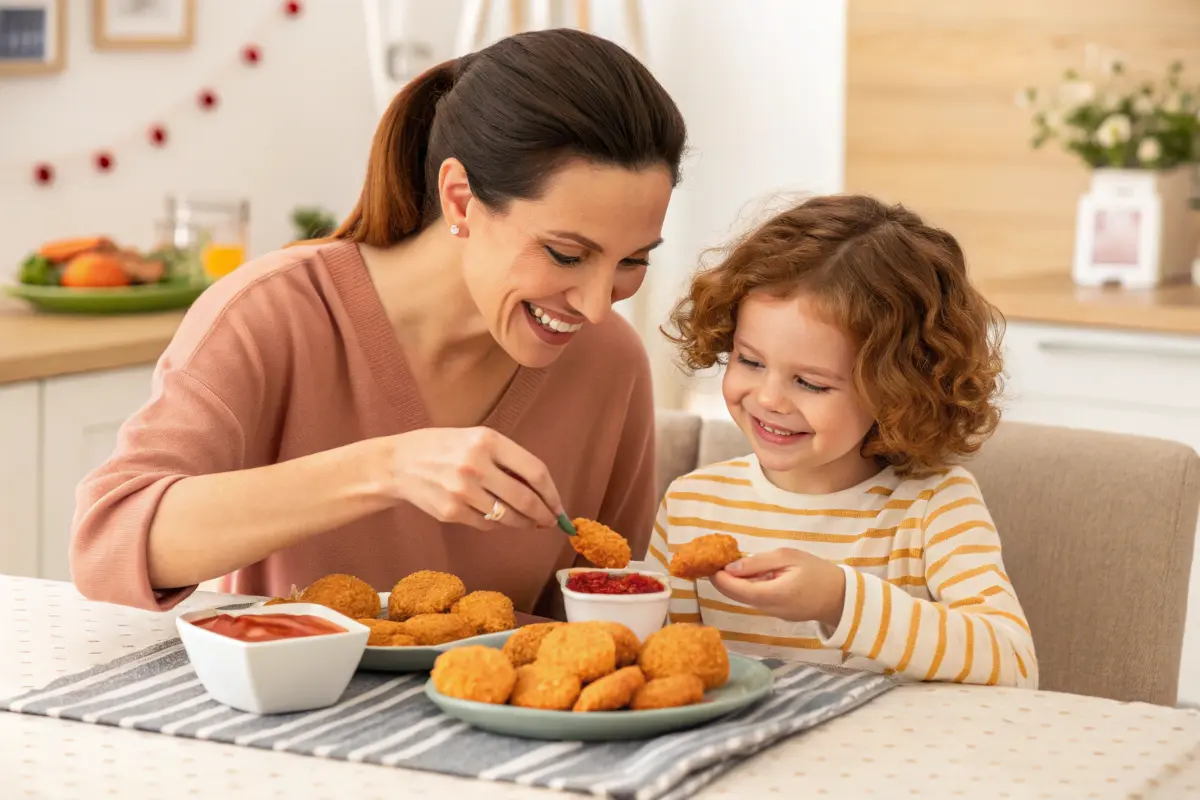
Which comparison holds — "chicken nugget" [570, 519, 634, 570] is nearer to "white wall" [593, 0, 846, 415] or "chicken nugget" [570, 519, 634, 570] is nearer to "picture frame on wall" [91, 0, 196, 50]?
"picture frame on wall" [91, 0, 196, 50]

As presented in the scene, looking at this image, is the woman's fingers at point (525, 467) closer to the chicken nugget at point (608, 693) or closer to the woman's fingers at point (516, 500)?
the woman's fingers at point (516, 500)

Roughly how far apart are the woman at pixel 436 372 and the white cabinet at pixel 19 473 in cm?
112

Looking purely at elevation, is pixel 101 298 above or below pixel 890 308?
Answer: below

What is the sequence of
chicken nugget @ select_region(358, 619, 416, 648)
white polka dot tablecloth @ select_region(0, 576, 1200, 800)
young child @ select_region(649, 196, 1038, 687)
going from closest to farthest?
white polka dot tablecloth @ select_region(0, 576, 1200, 800) → chicken nugget @ select_region(358, 619, 416, 648) → young child @ select_region(649, 196, 1038, 687)

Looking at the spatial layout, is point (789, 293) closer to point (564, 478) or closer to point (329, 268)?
point (564, 478)

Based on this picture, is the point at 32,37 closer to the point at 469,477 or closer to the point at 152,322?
the point at 152,322

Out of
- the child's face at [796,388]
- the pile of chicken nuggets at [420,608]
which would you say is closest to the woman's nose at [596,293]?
the child's face at [796,388]

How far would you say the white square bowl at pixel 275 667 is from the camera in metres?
1.15

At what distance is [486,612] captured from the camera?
52.4 inches

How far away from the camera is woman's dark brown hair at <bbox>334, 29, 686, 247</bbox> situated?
153 centimetres

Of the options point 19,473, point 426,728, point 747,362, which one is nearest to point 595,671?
point 426,728

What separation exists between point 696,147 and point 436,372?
6.45 feet

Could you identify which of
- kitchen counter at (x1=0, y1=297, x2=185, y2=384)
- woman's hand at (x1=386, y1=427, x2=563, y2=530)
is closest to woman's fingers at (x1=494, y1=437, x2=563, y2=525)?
woman's hand at (x1=386, y1=427, x2=563, y2=530)

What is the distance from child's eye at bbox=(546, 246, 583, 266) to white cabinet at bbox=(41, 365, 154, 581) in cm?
151
